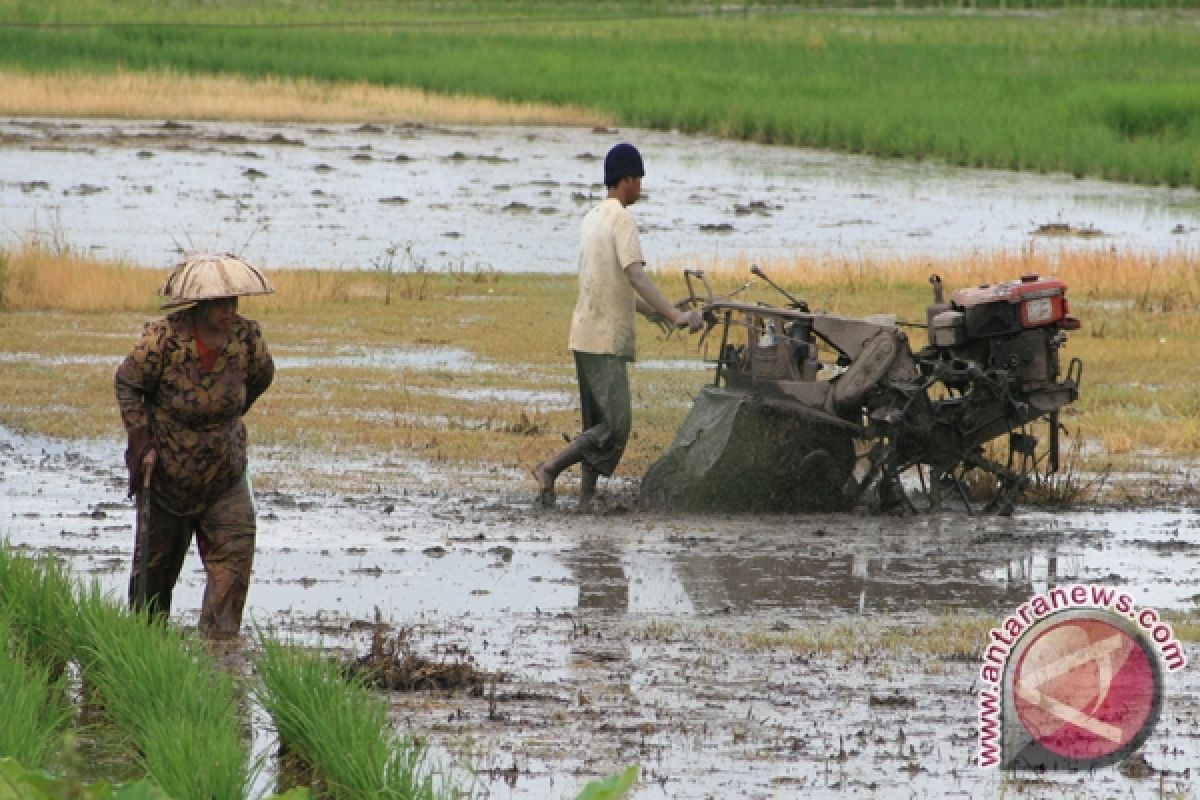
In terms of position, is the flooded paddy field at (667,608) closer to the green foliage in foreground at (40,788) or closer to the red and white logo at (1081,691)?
the red and white logo at (1081,691)

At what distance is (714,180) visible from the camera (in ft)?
102

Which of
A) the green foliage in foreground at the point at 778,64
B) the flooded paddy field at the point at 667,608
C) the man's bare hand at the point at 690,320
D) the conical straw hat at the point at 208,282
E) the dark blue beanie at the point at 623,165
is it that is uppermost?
the green foliage in foreground at the point at 778,64

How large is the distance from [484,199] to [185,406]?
21289 millimetres

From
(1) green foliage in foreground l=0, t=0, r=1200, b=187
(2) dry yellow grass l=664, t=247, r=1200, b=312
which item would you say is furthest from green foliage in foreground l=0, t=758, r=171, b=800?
(1) green foliage in foreground l=0, t=0, r=1200, b=187

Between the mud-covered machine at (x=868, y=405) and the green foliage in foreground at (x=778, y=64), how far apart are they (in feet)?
72.0

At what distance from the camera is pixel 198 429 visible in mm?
7125

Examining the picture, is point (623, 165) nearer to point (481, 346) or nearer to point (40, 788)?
point (40, 788)

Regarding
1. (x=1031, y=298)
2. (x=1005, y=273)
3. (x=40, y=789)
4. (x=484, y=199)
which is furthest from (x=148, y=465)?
(x=484, y=199)

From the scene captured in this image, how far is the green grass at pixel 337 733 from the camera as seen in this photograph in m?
5.20

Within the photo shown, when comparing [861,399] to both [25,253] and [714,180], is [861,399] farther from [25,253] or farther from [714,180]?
[714,180]

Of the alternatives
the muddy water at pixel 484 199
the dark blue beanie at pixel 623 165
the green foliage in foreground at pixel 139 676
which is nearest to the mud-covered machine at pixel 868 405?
the dark blue beanie at pixel 623 165

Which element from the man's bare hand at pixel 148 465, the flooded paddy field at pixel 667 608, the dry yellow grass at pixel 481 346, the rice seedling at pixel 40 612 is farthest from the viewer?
the dry yellow grass at pixel 481 346

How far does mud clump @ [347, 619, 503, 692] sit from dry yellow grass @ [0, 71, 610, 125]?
108 feet

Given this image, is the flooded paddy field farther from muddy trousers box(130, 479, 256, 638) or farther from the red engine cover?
the red engine cover
